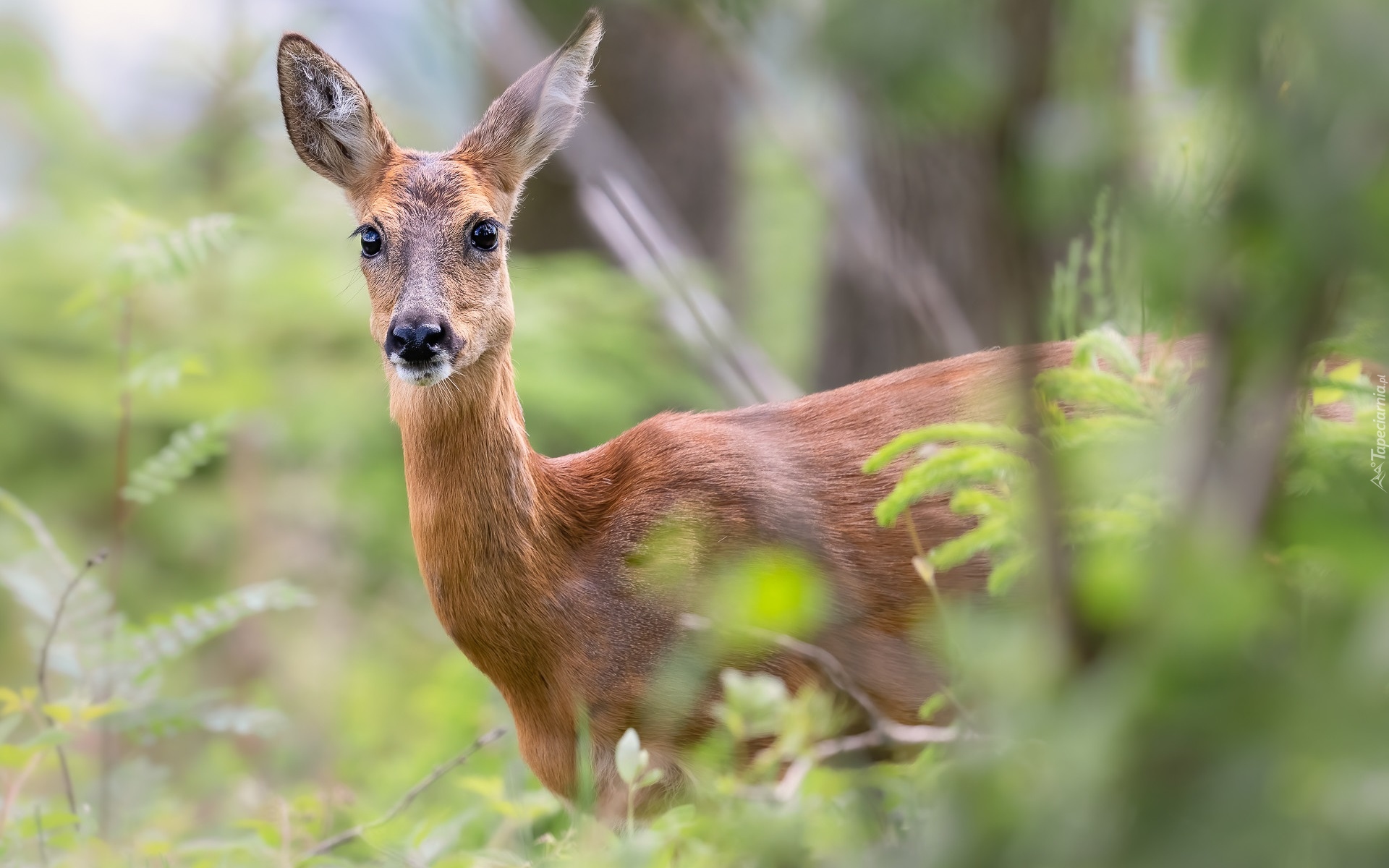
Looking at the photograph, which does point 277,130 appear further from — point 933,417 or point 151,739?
point 933,417

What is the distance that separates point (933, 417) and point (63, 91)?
29.8 feet

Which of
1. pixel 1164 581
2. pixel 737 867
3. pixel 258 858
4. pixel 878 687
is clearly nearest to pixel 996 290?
pixel 1164 581

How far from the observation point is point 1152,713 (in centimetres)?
120

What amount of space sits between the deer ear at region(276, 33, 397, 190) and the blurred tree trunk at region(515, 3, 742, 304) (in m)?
4.78

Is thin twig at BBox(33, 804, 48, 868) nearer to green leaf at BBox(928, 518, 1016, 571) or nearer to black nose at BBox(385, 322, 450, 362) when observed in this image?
black nose at BBox(385, 322, 450, 362)

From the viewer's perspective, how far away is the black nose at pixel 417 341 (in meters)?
4.04

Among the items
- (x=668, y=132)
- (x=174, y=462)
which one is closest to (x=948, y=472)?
(x=174, y=462)

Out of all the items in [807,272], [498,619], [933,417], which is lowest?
[498,619]

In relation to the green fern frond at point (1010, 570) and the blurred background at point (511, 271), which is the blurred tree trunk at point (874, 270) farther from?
the green fern frond at point (1010, 570)

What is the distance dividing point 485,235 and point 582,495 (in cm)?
97

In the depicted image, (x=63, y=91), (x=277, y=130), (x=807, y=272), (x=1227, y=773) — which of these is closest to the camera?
(x=1227, y=773)

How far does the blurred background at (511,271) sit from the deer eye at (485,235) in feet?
1.43

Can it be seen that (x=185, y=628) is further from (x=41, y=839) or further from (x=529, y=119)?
(x=529, y=119)

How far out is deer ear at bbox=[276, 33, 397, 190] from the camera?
15.6 feet
